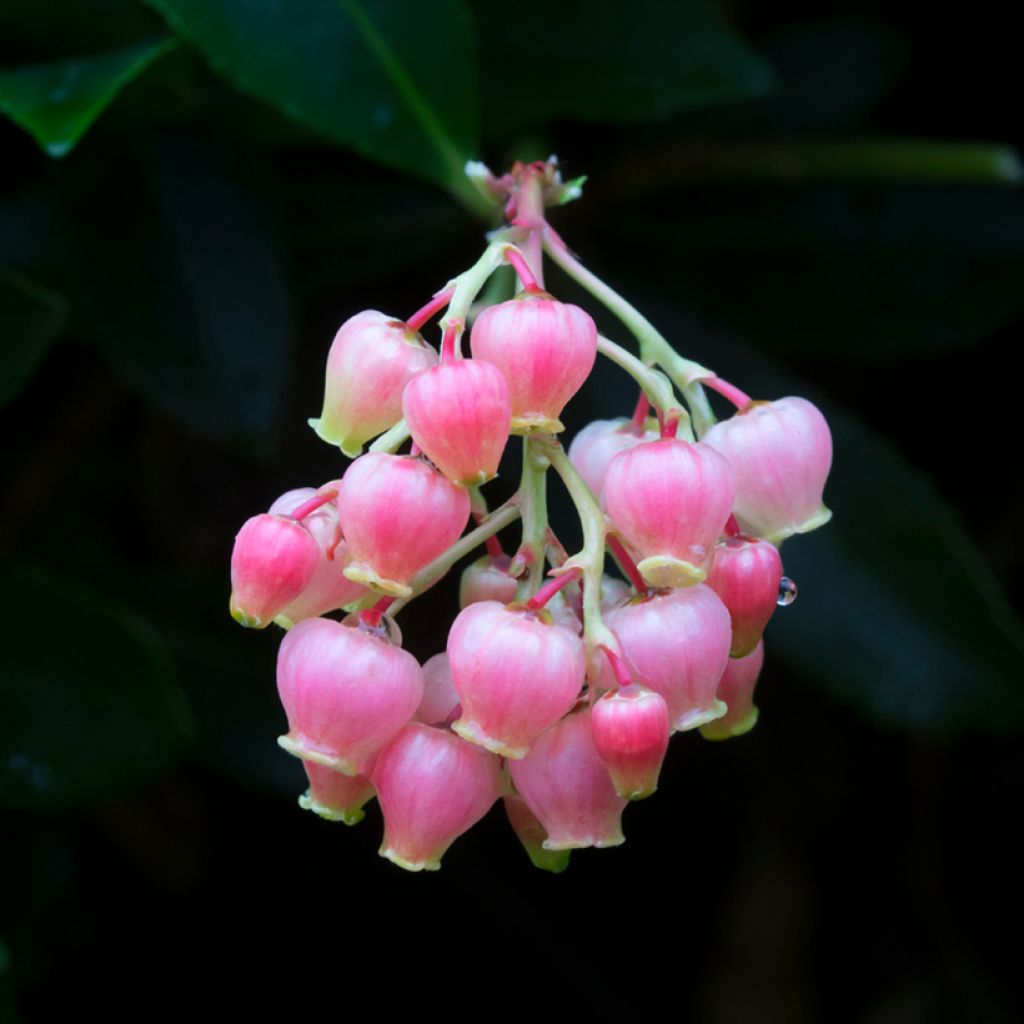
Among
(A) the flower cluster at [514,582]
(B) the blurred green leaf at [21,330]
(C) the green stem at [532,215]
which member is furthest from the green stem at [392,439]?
(B) the blurred green leaf at [21,330]

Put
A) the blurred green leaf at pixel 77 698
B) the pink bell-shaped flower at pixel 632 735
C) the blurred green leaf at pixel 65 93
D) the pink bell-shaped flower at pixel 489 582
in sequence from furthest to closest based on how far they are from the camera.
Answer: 1. the blurred green leaf at pixel 77 698
2. the blurred green leaf at pixel 65 93
3. the pink bell-shaped flower at pixel 489 582
4. the pink bell-shaped flower at pixel 632 735

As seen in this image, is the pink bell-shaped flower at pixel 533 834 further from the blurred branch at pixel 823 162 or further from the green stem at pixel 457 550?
the blurred branch at pixel 823 162

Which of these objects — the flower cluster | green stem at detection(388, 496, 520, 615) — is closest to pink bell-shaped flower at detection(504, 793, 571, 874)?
the flower cluster

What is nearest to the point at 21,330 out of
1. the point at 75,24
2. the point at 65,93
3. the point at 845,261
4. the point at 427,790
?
the point at 65,93

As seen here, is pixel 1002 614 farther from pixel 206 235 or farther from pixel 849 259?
pixel 206 235

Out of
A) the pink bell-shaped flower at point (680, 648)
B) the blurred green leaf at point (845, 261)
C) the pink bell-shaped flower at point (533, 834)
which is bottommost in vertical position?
the pink bell-shaped flower at point (533, 834)

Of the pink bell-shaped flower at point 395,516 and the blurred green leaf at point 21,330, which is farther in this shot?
the blurred green leaf at point 21,330

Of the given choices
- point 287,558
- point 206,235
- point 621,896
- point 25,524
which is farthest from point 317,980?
point 287,558

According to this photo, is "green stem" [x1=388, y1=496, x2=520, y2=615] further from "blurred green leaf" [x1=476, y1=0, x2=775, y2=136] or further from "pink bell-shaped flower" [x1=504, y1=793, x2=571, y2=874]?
"blurred green leaf" [x1=476, y1=0, x2=775, y2=136]
